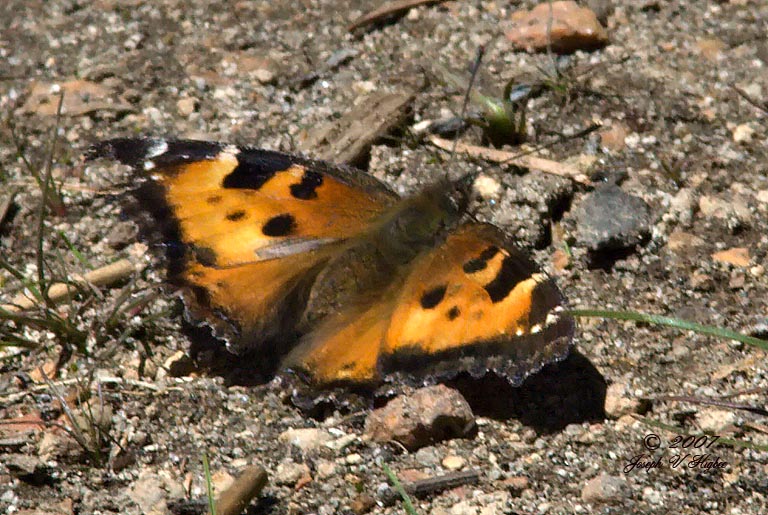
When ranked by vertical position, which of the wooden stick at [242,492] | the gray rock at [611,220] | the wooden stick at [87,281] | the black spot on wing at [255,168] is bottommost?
the wooden stick at [242,492]

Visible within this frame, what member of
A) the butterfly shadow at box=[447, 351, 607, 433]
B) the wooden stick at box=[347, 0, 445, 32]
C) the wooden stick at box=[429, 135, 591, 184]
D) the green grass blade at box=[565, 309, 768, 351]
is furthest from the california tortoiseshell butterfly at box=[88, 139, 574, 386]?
the wooden stick at box=[347, 0, 445, 32]

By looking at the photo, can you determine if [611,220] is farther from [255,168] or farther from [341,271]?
[255,168]

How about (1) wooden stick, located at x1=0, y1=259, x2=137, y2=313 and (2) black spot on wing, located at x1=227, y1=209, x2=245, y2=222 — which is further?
(1) wooden stick, located at x1=0, y1=259, x2=137, y2=313

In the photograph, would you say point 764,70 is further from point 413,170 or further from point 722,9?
point 413,170

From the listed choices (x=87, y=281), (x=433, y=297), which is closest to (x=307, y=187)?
(x=433, y=297)

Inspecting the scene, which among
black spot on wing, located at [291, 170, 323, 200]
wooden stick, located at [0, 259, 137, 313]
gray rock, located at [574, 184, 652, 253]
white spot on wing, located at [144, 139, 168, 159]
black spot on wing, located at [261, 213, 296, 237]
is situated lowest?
wooden stick, located at [0, 259, 137, 313]

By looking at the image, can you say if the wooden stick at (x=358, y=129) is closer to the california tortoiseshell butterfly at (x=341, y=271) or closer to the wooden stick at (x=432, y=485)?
the california tortoiseshell butterfly at (x=341, y=271)

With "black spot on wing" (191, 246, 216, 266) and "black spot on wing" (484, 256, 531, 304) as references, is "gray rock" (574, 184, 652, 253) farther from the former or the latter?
"black spot on wing" (191, 246, 216, 266)

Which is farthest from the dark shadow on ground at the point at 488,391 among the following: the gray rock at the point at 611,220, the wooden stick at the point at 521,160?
the wooden stick at the point at 521,160
